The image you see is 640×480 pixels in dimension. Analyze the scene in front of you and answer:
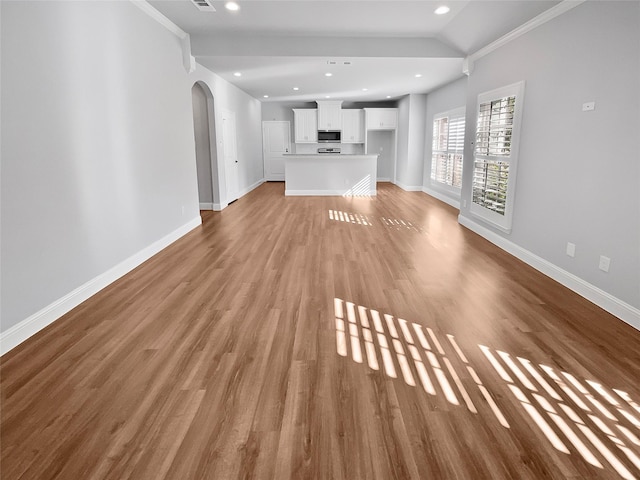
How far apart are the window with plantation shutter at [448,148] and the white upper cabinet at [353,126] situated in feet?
9.85

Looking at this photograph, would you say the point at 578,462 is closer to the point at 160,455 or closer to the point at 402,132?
the point at 160,455

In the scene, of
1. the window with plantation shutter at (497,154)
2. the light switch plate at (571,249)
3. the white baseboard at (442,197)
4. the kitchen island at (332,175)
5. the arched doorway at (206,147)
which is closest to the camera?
the light switch plate at (571,249)

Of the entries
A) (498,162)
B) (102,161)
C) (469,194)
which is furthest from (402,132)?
(102,161)

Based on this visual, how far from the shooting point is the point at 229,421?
5.98ft

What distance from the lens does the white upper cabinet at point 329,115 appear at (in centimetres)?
1144

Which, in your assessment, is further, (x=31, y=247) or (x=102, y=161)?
(x=102, y=161)

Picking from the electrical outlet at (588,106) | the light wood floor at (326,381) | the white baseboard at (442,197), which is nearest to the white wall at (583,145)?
the electrical outlet at (588,106)

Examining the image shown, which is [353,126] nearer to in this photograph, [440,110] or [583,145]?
[440,110]

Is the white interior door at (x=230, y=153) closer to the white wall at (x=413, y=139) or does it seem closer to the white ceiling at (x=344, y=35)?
the white ceiling at (x=344, y=35)

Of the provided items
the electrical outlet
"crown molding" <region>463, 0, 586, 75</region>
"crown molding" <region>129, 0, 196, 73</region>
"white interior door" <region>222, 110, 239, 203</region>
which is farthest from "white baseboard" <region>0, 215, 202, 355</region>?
"crown molding" <region>463, 0, 586, 75</region>

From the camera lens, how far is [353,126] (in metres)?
11.7

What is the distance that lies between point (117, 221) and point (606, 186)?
437cm

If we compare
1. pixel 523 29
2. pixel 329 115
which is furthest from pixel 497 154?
pixel 329 115

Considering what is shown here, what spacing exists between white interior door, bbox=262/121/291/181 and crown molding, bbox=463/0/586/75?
24.0ft
